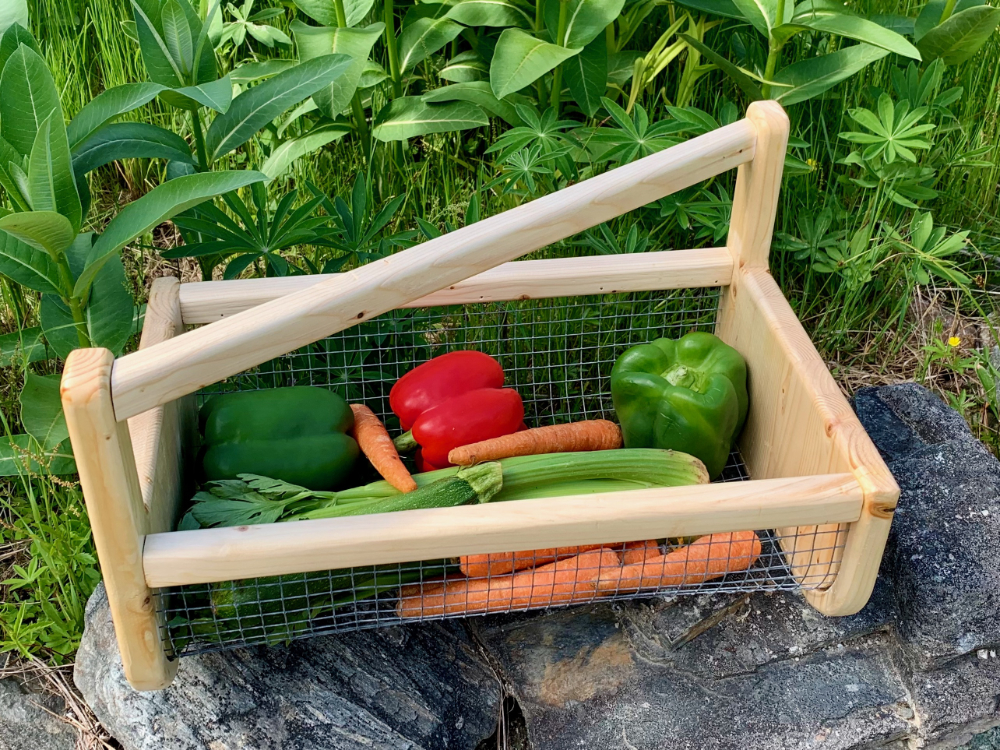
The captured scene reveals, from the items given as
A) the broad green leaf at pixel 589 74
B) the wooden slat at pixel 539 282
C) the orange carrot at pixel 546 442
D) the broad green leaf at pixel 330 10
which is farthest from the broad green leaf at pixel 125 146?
the broad green leaf at pixel 589 74

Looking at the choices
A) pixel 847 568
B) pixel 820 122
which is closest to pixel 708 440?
pixel 847 568

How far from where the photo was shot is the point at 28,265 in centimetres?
142

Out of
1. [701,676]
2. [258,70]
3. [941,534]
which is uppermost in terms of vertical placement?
[258,70]

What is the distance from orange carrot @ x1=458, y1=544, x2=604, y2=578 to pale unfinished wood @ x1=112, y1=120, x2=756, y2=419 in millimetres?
417

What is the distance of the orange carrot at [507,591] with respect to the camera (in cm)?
139

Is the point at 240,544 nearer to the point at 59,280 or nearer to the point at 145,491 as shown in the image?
the point at 145,491

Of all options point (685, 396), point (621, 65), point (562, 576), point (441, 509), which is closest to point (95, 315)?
point (441, 509)

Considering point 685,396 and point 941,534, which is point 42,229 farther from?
point 941,534

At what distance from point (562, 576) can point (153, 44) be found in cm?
112

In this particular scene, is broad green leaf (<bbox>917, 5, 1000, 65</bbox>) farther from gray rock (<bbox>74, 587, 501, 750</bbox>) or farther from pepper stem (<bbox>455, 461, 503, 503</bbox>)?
gray rock (<bbox>74, 587, 501, 750</bbox>)

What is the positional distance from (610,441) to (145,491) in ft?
2.58

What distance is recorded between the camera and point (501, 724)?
152 cm

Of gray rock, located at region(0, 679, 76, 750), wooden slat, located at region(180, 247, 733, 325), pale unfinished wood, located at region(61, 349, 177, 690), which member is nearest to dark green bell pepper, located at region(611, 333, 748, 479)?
wooden slat, located at region(180, 247, 733, 325)

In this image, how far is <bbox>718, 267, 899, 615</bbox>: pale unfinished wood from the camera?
1.27m
